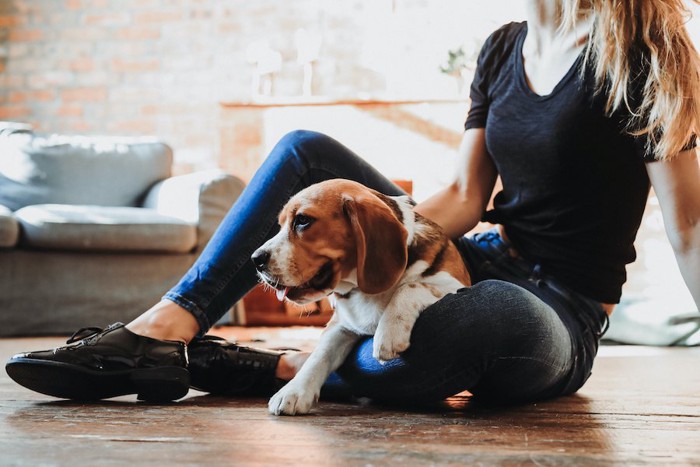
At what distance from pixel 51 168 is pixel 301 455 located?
3.20m

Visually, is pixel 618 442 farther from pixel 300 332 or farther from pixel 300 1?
pixel 300 1

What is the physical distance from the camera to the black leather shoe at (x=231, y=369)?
4.56ft

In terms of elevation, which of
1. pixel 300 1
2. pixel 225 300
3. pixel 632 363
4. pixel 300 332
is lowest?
pixel 300 332

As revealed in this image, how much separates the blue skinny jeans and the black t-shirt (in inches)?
1.8

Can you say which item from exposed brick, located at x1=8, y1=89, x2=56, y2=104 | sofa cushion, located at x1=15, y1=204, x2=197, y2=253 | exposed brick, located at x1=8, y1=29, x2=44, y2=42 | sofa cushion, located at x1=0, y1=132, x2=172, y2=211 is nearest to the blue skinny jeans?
sofa cushion, located at x1=15, y1=204, x2=197, y2=253

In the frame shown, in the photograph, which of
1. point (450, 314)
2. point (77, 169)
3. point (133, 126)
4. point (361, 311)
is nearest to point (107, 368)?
point (361, 311)

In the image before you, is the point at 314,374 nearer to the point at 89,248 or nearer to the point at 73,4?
the point at 89,248

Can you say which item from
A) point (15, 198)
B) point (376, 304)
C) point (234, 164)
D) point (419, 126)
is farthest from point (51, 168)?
point (376, 304)

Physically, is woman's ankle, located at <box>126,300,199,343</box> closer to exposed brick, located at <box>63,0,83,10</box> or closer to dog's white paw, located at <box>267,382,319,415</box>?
dog's white paw, located at <box>267,382,319,415</box>

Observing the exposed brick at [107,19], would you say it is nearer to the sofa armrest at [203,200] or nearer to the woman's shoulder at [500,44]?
the sofa armrest at [203,200]

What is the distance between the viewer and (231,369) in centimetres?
139

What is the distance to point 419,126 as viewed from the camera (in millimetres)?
4277

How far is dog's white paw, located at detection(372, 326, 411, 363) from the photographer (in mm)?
1123

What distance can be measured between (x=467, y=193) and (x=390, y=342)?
0.54 meters
